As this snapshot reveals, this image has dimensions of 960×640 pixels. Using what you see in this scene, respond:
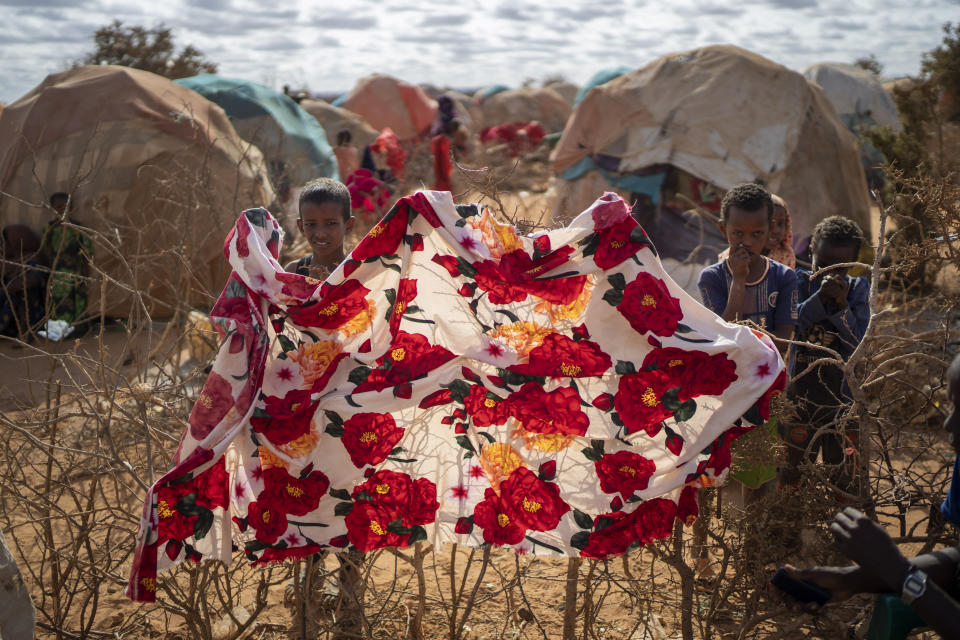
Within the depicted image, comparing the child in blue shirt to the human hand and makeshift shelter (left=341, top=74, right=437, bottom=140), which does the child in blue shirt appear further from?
makeshift shelter (left=341, top=74, right=437, bottom=140)

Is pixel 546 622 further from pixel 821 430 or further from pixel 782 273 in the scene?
pixel 782 273

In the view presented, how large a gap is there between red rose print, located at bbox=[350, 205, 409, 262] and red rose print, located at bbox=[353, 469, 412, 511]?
686 mm

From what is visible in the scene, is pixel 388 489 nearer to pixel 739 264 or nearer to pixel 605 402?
pixel 605 402

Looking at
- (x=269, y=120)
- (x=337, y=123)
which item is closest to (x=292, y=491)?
(x=269, y=120)

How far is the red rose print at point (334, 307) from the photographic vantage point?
8.26 ft

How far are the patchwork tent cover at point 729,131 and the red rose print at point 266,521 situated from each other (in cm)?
531

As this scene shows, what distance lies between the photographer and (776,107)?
7441 mm

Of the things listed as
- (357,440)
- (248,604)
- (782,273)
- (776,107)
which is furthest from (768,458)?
(776,107)

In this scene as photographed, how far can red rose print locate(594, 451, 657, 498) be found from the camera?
2.49 metres

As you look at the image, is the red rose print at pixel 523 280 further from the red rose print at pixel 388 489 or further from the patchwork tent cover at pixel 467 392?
the red rose print at pixel 388 489

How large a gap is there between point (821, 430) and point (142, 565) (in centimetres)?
205

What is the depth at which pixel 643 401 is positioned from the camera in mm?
2510

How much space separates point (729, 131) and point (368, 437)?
5.85 meters

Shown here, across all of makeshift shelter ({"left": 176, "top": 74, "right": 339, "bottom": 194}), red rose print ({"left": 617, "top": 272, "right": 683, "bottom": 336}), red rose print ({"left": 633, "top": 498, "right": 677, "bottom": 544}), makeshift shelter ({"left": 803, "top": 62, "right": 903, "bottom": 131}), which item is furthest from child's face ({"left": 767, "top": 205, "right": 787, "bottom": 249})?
makeshift shelter ({"left": 803, "top": 62, "right": 903, "bottom": 131})
